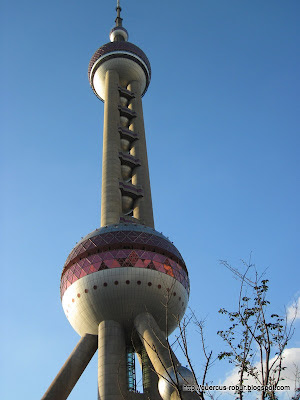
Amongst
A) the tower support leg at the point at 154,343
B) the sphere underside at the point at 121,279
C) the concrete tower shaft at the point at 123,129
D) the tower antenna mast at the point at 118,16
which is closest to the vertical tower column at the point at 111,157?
the concrete tower shaft at the point at 123,129

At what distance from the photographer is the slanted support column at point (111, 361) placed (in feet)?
102

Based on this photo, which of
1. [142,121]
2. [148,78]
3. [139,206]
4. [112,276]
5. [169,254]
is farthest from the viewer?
[148,78]

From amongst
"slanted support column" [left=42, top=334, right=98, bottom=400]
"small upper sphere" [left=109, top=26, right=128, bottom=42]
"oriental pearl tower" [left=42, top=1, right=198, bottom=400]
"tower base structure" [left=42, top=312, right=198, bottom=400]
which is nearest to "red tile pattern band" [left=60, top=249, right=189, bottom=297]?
"oriental pearl tower" [left=42, top=1, right=198, bottom=400]

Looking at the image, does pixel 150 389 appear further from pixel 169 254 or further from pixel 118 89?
pixel 118 89

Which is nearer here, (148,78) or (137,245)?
(137,245)

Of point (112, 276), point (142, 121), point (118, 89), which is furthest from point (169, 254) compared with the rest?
point (118, 89)

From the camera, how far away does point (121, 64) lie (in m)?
56.8

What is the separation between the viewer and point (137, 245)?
35531 mm

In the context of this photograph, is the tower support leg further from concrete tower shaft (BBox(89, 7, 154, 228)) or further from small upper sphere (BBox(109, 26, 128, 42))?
small upper sphere (BBox(109, 26, 128, 42))

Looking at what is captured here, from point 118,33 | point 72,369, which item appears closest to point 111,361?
point 72,369

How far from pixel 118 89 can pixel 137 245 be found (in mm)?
26137

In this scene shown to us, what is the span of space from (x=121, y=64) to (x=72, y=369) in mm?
37408

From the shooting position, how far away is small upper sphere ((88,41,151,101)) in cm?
5684

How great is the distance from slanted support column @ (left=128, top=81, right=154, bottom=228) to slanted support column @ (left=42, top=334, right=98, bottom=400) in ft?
43.1
